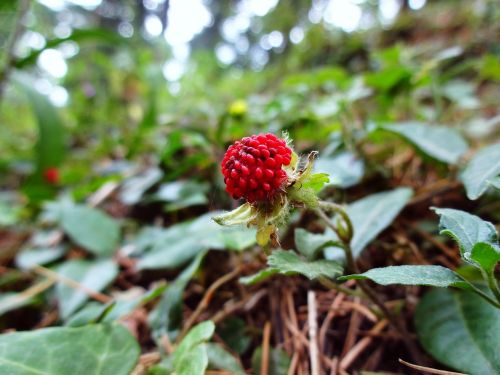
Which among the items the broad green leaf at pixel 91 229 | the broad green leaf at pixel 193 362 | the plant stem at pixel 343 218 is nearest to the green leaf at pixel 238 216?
the plant stem at pixel 343 218

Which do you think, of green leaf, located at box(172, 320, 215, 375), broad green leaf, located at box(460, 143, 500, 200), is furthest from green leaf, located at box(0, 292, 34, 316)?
broad green leaf, located at box(460, 143, 500, 200)

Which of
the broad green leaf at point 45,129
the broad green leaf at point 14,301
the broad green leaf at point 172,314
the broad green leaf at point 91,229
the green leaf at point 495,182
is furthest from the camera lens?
the broad green leaf at point 45,129

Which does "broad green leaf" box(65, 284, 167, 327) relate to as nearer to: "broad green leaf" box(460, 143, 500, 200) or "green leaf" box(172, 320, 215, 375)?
"green leaf" box(172, 320, 215, 375)

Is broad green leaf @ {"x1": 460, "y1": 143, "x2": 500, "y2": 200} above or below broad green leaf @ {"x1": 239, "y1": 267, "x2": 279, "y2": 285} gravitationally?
above

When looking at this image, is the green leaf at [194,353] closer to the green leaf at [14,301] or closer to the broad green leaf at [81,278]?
the broad green leaf at [81,278]

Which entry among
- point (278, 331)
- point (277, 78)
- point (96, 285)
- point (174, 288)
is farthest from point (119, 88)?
point (278, 331)

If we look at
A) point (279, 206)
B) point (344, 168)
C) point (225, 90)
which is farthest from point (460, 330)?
point (225, 90)

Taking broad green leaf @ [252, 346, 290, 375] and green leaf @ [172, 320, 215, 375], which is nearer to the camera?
green leaf @ [172, 320, 215, 375]
